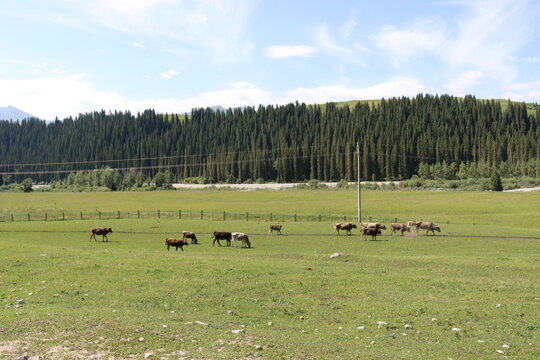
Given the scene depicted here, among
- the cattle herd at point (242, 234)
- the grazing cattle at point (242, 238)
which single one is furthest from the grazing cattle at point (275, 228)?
the grazing cattle at point (242, 238)

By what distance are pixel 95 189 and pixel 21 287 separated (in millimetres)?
165492

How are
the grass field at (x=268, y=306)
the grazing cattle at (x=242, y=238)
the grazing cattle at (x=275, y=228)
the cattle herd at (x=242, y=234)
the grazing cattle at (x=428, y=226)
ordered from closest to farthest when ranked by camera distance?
the grass field at (x=268, y=306)
the cattle herd at (x=242, y=234)
the grazing cattle at (x=242, y=238)
the grazing cattle at (x=428, y=226)
the grazing cattle at (x=275, y=228)

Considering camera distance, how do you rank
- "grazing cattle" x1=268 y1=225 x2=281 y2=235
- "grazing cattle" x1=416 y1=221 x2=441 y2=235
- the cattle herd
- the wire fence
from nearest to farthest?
the cattle herd < "grazing cattle" x1=416 y1=221 x2=441 y2=235 < "grazing cattle" x1=268 y1=225 x2=281 y2=235 < the wire fence

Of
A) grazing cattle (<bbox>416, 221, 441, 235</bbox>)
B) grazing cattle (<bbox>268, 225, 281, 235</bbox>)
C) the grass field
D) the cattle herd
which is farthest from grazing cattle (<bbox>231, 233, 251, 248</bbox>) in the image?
grazing cattle (<bbox>416, 221, 441, 235</bbox>)

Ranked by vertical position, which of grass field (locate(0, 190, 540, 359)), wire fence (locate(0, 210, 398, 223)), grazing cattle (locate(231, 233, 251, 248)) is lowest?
wire fence (locate(0, 210, 398, 223))

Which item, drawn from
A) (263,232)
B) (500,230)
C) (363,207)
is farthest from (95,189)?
(500,230)

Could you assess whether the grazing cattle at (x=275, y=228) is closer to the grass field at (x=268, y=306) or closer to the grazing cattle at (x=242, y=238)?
the grazing cattle at (x=242, y=238)

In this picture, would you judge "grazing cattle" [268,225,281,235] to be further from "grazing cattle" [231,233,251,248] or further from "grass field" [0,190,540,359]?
"grass field" [0,190,540,359]

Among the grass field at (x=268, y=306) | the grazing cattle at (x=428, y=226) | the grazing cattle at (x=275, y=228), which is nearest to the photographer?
the grass field at (x=268, y=306)

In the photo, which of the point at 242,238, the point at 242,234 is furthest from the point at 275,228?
the point at 242,238

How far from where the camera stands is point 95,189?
6727 inches

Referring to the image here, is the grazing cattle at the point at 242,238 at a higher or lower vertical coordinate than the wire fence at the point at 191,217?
higher

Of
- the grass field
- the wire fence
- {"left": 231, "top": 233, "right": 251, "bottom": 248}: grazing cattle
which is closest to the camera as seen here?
the grass field

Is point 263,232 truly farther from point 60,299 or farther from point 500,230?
point 60,299
